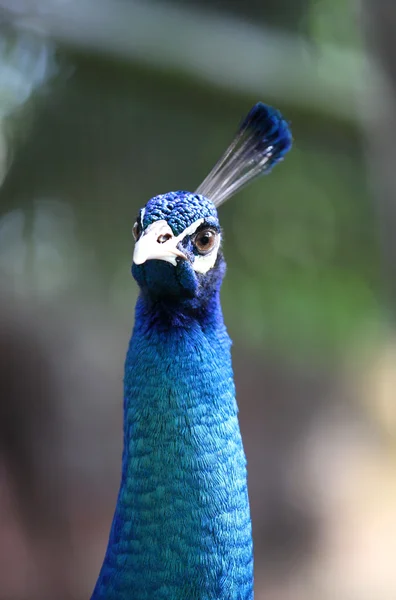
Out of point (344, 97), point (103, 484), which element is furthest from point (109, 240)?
point (344, 97)

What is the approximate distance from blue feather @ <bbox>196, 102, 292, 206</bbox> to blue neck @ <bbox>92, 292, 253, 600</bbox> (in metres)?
0.22

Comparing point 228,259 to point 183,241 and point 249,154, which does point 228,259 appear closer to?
point 249,154

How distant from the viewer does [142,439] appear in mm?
749

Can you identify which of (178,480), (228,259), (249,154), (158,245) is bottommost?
(178,480)

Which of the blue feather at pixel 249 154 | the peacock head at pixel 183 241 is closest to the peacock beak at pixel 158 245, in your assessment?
the peacock head at pixel 183 241

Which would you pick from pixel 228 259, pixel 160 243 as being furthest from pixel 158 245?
pixel 228 259

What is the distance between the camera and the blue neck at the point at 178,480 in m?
0.73

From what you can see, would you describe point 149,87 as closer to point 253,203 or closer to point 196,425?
point 253,203

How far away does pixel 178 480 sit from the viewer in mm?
731

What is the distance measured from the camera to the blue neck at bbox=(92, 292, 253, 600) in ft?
2.39

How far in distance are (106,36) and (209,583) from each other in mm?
1794

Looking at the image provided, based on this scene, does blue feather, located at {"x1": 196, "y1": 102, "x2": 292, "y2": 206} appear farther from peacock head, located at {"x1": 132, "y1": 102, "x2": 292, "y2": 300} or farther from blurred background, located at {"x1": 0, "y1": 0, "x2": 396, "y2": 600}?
blurred background, located at {"x1": 0, "y1": 0, "x2": 396, "y2": 600}

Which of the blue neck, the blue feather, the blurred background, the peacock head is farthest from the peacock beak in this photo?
the blurred background

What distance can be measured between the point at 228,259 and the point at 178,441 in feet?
5.13
